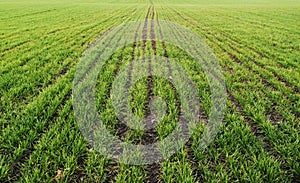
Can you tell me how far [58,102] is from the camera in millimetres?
4812

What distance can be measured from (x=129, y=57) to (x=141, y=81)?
2.79m

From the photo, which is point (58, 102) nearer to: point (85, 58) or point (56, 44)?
point (85, 58)

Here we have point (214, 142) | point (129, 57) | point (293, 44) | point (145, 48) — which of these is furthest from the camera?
point (293, 44)

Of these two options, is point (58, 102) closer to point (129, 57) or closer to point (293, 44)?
point (129, 57)

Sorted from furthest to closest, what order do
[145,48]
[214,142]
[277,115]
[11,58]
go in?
[145,48] → [11,58] → [277,115] → [214,142]

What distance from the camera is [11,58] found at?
786 centimetres

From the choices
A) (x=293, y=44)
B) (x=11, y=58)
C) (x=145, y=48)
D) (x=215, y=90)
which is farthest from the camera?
(x=293, y=44)

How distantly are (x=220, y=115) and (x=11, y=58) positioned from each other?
738 centimetres

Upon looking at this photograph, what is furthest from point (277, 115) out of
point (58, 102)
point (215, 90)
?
point (58, 102)

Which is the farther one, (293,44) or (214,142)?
(293,44)

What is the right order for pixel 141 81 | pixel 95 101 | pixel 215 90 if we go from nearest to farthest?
1. pixel 95 101
2. pixel 215 90
3. pixel 141 81

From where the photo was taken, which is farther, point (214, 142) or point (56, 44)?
point (56, 44)

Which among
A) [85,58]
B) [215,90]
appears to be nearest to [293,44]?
[215,90]

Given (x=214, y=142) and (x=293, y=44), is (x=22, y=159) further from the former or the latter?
(x=293, y=44)
